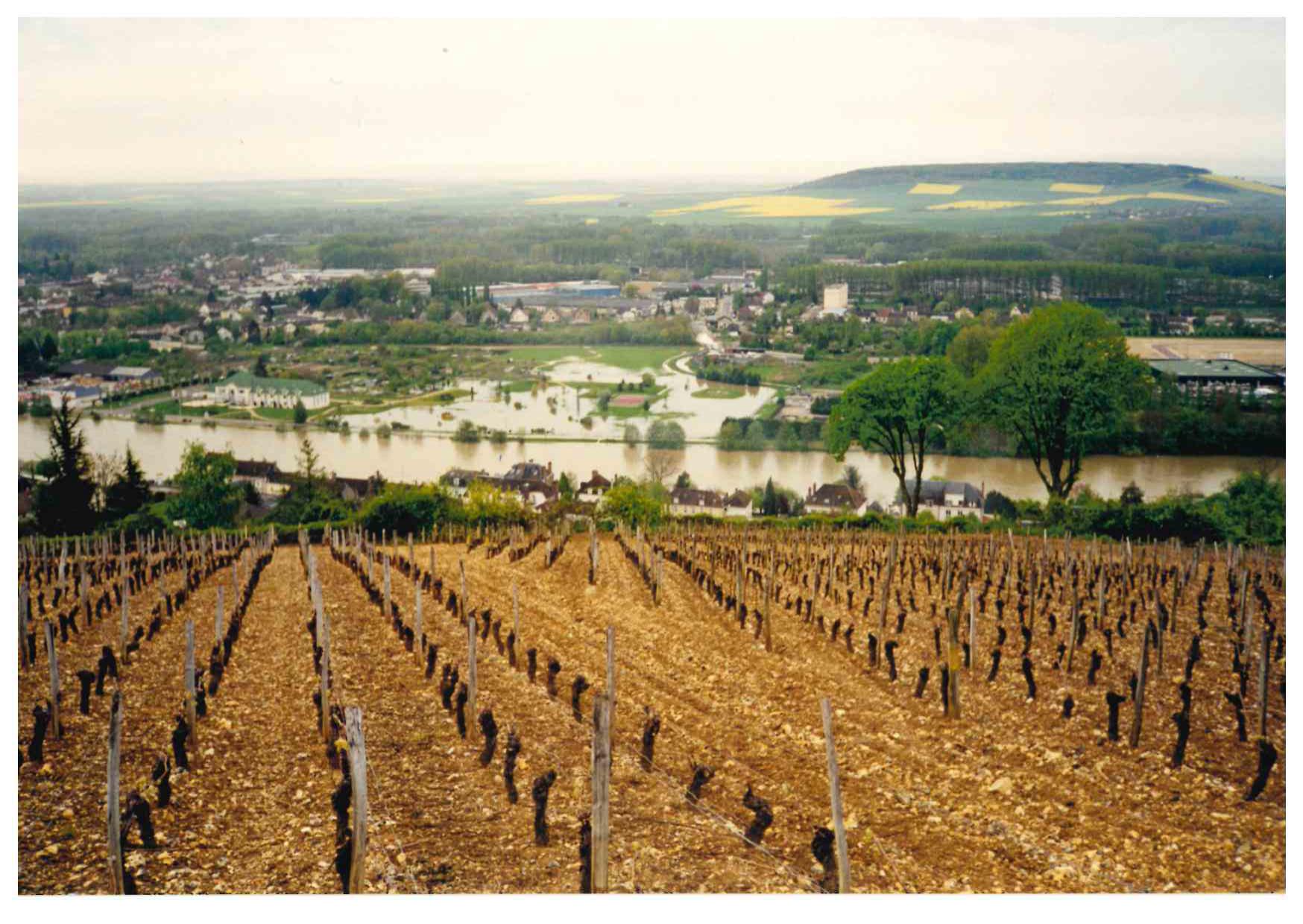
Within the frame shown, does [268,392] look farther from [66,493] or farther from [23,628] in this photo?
[23,628]

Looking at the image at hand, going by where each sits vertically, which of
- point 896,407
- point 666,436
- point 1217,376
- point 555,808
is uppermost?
point 1217,376

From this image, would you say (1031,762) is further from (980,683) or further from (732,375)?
(732,375)

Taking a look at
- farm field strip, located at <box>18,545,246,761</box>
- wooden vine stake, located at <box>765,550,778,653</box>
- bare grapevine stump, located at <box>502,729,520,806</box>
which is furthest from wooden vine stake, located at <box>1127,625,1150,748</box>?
farm field strip, located at <box>18,545,246,761</box>

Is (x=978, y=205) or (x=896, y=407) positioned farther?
(x=896, y=407)

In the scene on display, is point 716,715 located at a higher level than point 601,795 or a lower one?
lower

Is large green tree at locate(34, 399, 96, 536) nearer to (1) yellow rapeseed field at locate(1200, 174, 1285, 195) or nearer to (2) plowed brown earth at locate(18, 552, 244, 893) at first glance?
(2) plowed brown earth at locate(18, 552, 244, 893)

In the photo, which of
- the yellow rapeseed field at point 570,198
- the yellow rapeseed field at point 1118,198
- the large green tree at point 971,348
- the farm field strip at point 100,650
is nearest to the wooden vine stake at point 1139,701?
the farm field strip at point 100,650

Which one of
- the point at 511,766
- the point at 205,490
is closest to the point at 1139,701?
the point at 511,766
